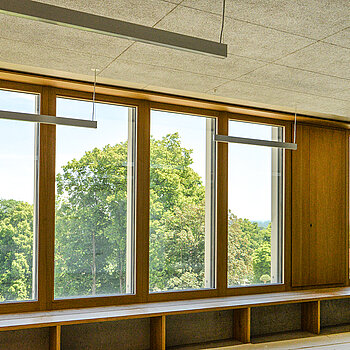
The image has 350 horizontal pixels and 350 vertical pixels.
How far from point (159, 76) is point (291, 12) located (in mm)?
1655

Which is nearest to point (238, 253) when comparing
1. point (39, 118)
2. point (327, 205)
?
point (327, 205)

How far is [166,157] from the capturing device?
5.17 m

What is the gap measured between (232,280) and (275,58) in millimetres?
2971

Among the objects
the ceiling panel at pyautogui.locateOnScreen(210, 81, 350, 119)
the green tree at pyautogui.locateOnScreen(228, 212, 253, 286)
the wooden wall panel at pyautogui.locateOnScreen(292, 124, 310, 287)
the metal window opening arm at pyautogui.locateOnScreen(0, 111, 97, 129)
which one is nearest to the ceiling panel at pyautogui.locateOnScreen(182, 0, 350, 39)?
the ceiling panel at pyautogui.locateOnScreen(210, 81, 350, 119)

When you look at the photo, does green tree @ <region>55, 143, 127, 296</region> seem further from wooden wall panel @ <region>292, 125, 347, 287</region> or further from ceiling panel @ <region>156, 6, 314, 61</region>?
wooden wall panel @ <region>292, 125, 347, 287</region>

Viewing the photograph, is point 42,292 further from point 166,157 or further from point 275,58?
point 275,58

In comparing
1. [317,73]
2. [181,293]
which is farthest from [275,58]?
[181,293]

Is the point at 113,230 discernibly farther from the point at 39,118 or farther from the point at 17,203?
the point at 39,118

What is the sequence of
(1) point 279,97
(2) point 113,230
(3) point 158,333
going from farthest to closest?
(2) point 113,230 → (1) point 279,97 → (3) point 158,333

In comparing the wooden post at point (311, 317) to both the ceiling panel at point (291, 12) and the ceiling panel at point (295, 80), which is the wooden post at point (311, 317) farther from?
the ceiling panel at point (291, 12)

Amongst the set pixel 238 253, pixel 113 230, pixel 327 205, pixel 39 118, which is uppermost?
pixel 39 118

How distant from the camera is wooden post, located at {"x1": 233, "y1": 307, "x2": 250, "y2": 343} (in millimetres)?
4977

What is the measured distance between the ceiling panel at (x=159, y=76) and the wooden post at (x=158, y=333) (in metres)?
2.26

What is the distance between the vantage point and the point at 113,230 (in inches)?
190
